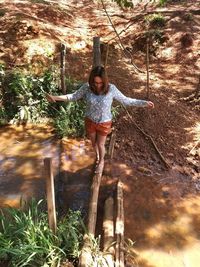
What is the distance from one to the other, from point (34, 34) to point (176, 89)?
3820mm

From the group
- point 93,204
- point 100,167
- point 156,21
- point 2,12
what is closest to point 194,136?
point 100,167

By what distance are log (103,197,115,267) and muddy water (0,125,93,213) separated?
1.71 feet

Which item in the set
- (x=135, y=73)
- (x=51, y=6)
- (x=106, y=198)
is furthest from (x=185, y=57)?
(x=106, y=198)

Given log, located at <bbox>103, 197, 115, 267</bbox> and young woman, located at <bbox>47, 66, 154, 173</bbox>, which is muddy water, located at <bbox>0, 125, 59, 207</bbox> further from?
young woman, located at <bbox>47, 66, 154, 173</bbox>

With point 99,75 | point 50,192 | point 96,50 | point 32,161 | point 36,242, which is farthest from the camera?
point 96,50

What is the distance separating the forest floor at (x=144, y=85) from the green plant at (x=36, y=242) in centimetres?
89

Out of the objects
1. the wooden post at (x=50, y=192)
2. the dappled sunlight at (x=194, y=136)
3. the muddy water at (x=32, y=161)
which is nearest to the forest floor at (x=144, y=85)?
the dappled sunlight at (x=194, y=136)

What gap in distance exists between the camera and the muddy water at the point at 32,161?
482cm

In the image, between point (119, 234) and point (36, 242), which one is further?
point (119, 234)

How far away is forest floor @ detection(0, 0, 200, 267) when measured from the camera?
15.1 feet

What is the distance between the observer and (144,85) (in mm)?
7660

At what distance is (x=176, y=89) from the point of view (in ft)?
25.3

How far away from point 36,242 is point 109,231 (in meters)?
0.87

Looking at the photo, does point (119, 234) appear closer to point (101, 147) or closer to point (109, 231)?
point (109, 231)
